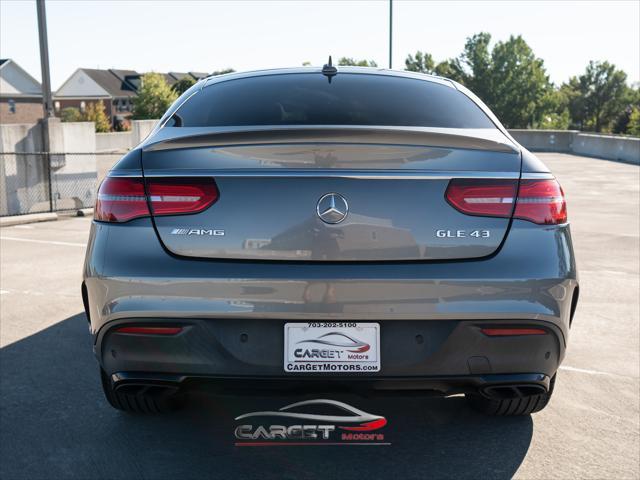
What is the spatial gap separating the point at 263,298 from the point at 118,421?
151 centimetres

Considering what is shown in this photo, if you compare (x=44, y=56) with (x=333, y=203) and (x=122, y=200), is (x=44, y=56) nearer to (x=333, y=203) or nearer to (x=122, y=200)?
(x=122, y=200)

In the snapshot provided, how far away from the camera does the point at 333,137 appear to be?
3.00 meters

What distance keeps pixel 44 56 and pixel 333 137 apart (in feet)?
55.0

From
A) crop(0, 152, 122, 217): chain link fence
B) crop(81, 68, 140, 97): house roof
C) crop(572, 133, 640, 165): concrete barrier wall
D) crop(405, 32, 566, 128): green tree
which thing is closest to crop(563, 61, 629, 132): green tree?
crop(405, 32, 566, 128): green tree

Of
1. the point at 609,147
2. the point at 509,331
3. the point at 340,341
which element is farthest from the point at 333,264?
the point at 609,147

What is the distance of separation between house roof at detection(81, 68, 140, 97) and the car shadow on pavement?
12155 cm

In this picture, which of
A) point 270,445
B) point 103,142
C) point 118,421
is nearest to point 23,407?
point 118,421

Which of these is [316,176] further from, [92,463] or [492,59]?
[492,59]

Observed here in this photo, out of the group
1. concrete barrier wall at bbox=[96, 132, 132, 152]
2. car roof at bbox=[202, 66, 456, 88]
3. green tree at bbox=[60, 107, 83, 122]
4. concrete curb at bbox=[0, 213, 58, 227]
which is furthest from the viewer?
green tree at bbox=[60, 107, 83, 122]

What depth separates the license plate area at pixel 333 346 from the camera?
292 centimetres

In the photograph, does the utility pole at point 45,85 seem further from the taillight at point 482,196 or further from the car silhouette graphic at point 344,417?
the taillight at point 482,196

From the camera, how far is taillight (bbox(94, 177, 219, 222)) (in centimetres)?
294

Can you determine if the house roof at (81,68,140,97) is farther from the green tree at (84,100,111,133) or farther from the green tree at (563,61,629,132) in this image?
the green tree at (563,61,629,132)

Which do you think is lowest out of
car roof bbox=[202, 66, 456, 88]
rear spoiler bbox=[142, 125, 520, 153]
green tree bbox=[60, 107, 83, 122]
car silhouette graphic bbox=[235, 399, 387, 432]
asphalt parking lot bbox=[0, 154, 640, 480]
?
asphalt parking lot bbox=[0, 154, 640, 480]
